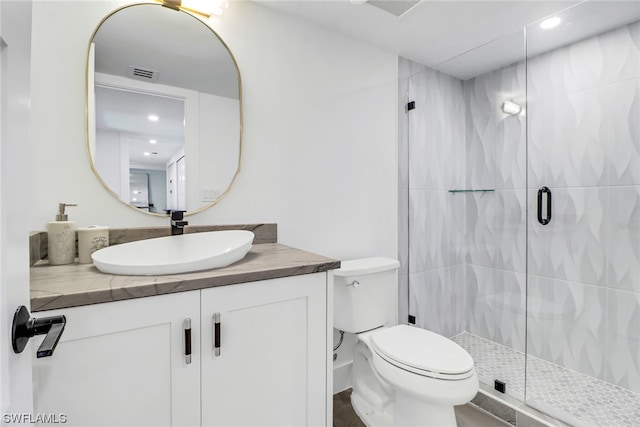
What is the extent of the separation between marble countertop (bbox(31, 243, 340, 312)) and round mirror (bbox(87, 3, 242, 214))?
458mm

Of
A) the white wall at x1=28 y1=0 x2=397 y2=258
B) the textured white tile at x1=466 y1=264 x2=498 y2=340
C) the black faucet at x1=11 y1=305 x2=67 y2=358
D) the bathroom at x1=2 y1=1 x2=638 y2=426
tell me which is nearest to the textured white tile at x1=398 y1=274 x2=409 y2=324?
the bathroom at x1=2 y1=1 x2=638 y2=426

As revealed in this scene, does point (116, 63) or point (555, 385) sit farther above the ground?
point (116, 63)

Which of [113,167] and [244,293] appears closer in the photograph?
[244,293]

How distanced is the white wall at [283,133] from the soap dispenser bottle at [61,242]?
135mm

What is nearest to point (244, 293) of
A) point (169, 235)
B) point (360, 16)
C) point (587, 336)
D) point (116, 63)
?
point (169, 235)

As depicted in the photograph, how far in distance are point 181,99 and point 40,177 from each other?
0.65 meters

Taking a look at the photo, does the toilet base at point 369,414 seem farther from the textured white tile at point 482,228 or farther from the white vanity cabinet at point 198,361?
the textured white tile at point 482,228

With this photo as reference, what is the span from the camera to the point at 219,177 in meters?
1.55

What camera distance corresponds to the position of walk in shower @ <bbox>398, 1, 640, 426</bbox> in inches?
70.1

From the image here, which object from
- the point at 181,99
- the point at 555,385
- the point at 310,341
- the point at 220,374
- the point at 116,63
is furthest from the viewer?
the point at 555,385

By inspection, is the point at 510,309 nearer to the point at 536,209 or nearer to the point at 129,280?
the point at 536,209

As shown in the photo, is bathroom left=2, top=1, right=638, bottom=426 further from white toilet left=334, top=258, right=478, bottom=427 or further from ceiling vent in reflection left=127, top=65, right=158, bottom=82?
white toilet left=334, top=258, right=478, bottom=427

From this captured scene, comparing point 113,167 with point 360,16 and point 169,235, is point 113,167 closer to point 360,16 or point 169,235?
point 169,235

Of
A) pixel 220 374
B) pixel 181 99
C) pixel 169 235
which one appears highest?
pixel 181 99
